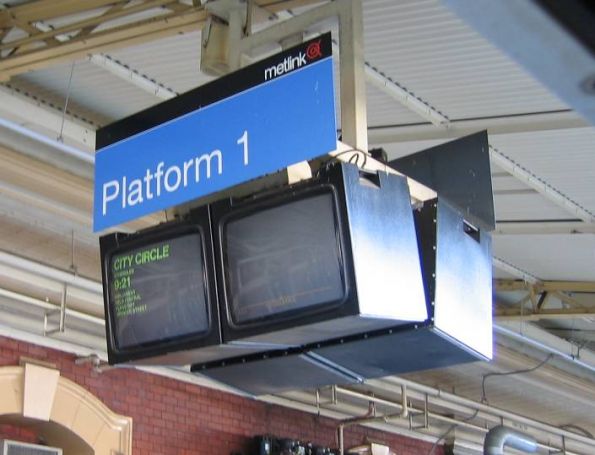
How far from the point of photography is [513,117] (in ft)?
19.7

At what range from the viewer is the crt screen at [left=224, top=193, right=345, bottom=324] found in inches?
129

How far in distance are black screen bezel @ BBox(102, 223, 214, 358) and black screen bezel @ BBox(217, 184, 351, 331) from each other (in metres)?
0.08

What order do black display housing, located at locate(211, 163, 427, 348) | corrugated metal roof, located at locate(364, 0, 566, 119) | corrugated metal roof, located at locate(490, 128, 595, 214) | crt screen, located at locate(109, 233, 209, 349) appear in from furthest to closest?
1. corrugated metal roof, located at locate(490, 128, 595, 214)
2. corrugated metal roof, located at locate(364, 0, 566, 119)
3. crt screen, located at locate(109, 233, 209, 349)
4. black display housing, located at locate(211, 163, 427, 348)

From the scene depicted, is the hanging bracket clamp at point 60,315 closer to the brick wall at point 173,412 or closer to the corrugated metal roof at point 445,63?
the brick wall at point 173,412

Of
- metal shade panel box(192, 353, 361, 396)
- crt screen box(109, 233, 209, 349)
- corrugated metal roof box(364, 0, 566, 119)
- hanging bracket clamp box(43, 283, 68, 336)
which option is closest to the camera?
crt screen box(109, 233, 209, 349)

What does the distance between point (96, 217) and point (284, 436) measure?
8120mm

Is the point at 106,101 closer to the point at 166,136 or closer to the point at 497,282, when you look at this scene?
the point at 166,136

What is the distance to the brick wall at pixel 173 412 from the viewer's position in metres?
9.20

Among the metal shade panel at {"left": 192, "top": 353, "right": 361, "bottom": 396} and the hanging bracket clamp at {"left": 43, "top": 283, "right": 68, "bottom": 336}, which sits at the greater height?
the hanging bracket clamp at {"left": 43, "top": 283, "right": 68, "bottom": 336}

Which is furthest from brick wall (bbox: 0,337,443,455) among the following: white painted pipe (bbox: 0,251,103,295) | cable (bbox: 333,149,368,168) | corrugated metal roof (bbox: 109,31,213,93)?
cable (bbox: 333,149,368,168)

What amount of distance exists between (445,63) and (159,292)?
7.52 feet

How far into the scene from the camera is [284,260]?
342 cm

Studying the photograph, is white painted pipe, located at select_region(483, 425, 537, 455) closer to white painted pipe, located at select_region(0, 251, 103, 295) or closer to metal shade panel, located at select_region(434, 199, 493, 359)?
white painted pipe, located at select_region(0, 251, 103, 295)

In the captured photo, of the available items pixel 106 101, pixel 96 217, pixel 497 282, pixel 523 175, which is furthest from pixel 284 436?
pixel 96 217
